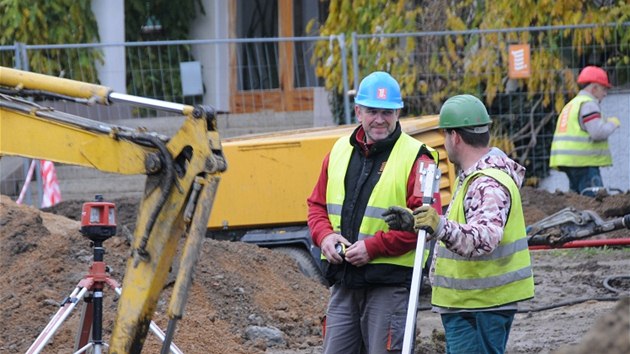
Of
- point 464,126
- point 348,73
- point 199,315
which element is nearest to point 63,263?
point 199,315

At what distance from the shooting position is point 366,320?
19.9ft

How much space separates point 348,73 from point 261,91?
8.50 feet

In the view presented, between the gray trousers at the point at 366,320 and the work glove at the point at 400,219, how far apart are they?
612 mm

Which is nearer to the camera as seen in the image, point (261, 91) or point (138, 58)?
point (138, 58)

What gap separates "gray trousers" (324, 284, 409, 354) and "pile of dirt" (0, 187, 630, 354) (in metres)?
2.36

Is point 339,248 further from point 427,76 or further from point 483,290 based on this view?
point 427,76

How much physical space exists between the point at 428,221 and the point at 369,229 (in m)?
0.85

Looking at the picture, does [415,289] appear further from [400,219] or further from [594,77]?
[594,77]

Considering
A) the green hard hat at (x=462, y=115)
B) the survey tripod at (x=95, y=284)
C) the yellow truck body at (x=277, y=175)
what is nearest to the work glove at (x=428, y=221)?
the green hard hat at (x=462, y=115)

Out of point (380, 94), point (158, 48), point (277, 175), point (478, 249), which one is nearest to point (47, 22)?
point (158, 48)

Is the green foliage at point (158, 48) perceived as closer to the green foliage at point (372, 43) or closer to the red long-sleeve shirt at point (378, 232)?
the green foliage at point (372, 43)

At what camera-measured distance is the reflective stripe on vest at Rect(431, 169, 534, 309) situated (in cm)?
547

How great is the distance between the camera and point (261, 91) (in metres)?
17.5

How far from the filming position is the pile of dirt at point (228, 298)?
28.5ft
